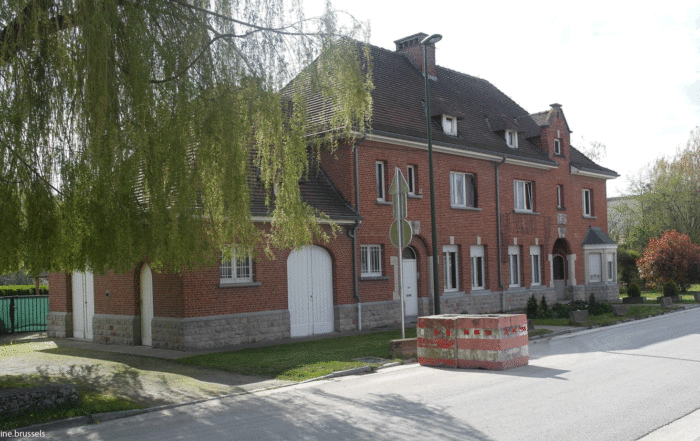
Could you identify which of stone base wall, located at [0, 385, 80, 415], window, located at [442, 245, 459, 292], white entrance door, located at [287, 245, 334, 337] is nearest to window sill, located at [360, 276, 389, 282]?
white entrance door, located at [287, 245, 334, 337]

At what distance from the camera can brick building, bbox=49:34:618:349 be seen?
57.5ft

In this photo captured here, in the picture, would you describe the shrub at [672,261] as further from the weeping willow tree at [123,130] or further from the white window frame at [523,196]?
the weeping willow tree at [123,130]

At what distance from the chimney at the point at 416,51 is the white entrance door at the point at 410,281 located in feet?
28.7

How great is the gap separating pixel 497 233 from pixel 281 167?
16090 millimetres

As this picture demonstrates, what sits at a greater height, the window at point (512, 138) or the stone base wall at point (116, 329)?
the window at point (512, 138)

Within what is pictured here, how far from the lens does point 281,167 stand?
12.3m

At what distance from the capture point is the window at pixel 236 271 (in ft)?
56.9

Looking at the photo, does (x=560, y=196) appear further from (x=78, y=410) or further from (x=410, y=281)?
(x=78, y=410)

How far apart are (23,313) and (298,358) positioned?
13543 mm

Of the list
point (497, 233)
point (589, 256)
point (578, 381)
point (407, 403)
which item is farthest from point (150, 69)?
point (589, 256)

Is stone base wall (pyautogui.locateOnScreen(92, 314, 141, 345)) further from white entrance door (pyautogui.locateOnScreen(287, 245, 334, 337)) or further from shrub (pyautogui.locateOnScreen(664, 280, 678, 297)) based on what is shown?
shrub (pyautogui.locateOnScreen(664, 280, 678, 297))

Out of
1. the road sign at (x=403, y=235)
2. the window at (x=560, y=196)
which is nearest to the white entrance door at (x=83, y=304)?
the road sign at (x=403, y=235)

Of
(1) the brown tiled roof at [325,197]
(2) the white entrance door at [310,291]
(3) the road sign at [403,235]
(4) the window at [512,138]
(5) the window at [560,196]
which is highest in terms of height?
(4) the window at [512,138]

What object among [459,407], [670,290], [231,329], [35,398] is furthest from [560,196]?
[35,398]
